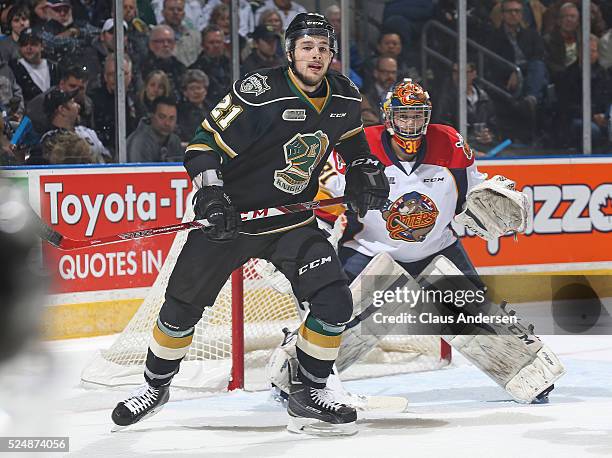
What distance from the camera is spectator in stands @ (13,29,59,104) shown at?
21.7 feet

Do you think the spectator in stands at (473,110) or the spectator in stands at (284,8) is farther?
the spectator in stands at (473,110)

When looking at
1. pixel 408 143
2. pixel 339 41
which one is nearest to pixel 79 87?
pixel 339 41

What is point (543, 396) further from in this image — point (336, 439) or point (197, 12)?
point (197, 12)

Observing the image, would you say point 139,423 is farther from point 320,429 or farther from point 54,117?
point 54,117

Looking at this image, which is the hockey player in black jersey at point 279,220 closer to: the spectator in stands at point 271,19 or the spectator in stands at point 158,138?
the spectator in stands at point 158,138

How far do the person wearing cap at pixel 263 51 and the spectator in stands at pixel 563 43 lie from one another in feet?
5.43

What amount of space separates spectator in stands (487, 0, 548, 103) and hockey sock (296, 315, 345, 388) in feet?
13.0

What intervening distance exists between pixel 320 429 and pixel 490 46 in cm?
412

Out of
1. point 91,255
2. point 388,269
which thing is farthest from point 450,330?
point 91,255

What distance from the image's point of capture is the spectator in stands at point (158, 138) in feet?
22.7

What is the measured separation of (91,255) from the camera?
21.0 ft

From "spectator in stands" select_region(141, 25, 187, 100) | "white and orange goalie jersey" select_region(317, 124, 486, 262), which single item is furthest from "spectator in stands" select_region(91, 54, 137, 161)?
"white and orange goalie jersey" select_region(317, 124, 486, 262)

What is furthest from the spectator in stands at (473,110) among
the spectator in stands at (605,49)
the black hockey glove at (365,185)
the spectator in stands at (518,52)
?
the black hockey glove at (365,185)

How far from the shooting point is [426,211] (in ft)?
16.9
